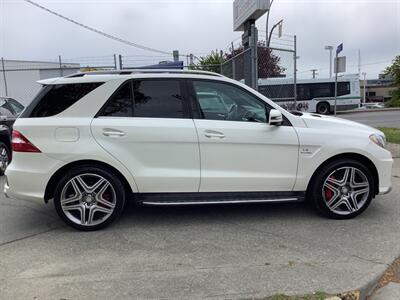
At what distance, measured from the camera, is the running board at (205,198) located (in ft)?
15.5

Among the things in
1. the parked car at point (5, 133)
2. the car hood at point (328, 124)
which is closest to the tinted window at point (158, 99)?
the car hood at point (328, 124)

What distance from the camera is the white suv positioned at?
454 centimetres

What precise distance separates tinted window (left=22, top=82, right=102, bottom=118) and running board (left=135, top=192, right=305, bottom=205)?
129 cm

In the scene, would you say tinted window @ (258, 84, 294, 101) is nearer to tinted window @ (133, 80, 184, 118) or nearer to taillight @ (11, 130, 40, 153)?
tinted window @ (133, 80, 184, 118)

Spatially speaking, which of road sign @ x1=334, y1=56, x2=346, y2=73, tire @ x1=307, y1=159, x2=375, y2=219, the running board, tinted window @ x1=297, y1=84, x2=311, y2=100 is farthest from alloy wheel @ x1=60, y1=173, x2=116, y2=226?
tinted window @ x1=297, y1=84, x2=311, y2=100

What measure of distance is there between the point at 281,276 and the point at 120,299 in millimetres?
1333

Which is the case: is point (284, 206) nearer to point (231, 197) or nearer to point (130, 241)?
point (231, 197)

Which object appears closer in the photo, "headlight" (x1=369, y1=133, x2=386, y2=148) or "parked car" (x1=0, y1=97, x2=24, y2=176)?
"headlight" (x1=369, y1=133, x2=386, y2=148)

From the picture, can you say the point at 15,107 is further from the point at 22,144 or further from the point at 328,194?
the point at 328,194

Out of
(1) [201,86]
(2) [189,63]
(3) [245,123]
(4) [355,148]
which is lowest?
(4) [355,148]

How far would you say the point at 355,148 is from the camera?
4816 millimetres

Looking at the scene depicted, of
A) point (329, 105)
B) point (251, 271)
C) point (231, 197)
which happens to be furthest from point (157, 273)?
point (329, 105)

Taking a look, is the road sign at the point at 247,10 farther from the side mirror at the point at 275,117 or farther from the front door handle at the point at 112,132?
the front door handle at the point at 112,132

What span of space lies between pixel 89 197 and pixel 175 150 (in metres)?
1.09
